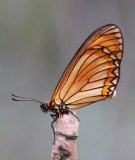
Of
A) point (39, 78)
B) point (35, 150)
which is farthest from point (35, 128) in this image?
point (39, 78)

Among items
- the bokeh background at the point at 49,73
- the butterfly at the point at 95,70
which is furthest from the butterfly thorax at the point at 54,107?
the bokeh background at the point at 49,73

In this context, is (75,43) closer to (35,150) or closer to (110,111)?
(110,111)

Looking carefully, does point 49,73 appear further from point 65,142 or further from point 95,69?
point 65,142

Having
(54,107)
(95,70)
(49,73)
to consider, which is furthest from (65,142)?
(49,73)

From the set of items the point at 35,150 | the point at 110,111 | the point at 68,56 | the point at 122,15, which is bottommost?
the point at 35,150

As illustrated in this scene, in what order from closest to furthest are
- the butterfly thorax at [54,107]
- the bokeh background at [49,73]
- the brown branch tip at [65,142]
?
the brown branch tip at [65,142]
the butterfly thorax at [54,107]
the bokeh background at [49,73]

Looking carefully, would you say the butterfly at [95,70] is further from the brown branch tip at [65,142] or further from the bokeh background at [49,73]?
the bokeh background at [49,73]

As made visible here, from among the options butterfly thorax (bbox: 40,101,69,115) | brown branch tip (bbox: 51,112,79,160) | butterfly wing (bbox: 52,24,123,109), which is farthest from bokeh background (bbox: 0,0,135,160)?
brown branch tip (bbox: 51,112,79,160)

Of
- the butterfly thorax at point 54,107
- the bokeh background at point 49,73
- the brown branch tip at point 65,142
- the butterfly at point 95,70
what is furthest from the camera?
the bokeh background at point 49,73
